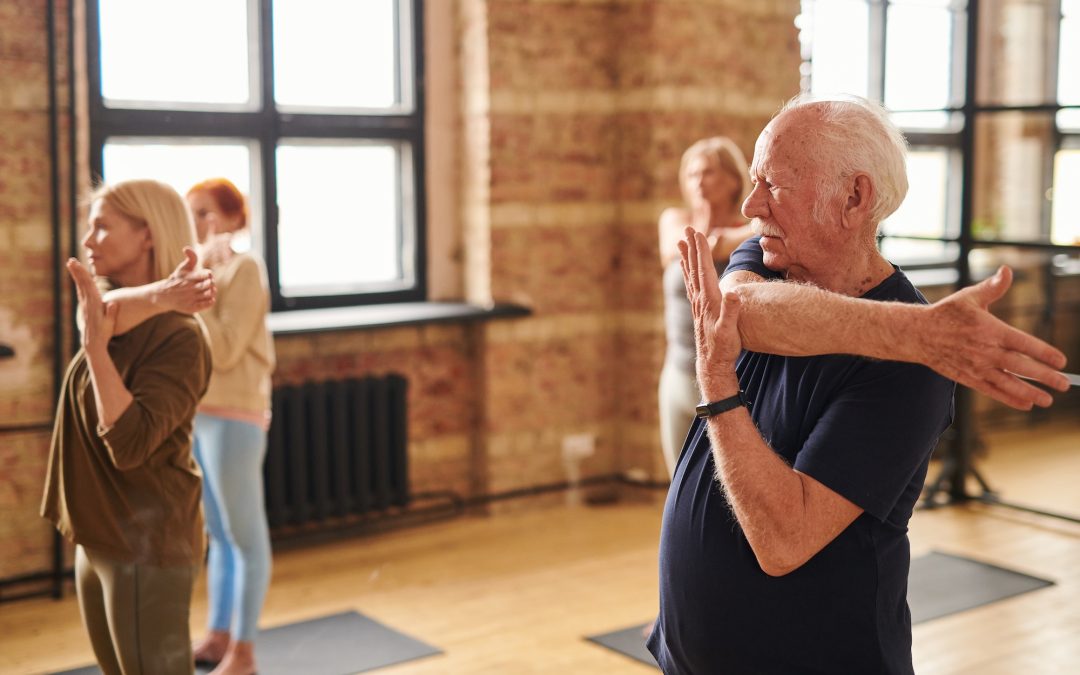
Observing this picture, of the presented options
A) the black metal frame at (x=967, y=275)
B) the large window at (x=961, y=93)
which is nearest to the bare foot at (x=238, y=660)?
the black metal frame at (x=967, y=275)

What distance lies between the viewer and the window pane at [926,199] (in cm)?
689

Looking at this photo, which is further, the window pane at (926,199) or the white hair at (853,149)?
the window pane at (926,199)

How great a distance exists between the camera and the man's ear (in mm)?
1665

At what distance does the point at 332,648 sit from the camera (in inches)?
153

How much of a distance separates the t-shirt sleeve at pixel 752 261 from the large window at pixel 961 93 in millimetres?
4808

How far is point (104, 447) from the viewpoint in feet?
8.19

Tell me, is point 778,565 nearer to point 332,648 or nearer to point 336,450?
point 332,648

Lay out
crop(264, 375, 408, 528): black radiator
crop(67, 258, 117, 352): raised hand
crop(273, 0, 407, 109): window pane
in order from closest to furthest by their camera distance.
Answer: crop(67, 258, 117, 352): raised hand, crop(264, 375, 408, 528): black radiator, crop(273, 0, 407, 109): window pane

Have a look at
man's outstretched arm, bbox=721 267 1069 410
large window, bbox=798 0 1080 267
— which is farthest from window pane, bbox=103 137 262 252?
man's outstretched arm, bbox=721 267 1069 410

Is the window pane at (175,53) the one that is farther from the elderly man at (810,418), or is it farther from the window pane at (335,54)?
the elderly man at (810,418)

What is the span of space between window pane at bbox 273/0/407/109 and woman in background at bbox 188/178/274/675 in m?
1.53

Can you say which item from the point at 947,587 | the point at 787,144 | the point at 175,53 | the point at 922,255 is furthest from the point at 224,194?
the point at 922,255

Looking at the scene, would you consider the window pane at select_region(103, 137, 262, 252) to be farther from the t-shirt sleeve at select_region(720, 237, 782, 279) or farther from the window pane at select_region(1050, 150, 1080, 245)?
the window pane at select_region(1050, 150, 1080, 245)

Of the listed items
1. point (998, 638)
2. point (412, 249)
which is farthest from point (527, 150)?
point (998, 638)
